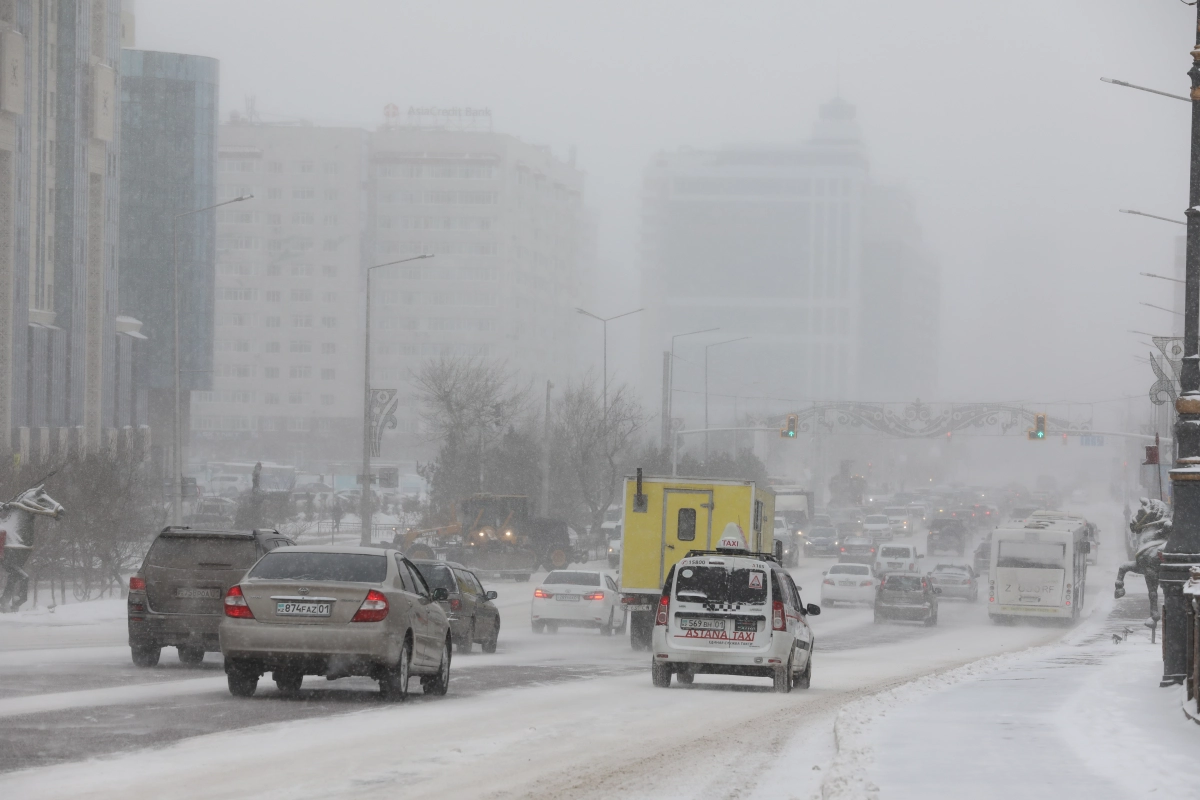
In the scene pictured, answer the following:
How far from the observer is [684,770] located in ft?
37.1

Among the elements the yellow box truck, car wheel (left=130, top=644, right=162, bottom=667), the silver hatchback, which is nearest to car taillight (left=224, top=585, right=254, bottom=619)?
the silver hatchback

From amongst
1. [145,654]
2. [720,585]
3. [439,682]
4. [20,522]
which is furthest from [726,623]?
[20,522]

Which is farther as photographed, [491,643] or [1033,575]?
[1033,575]

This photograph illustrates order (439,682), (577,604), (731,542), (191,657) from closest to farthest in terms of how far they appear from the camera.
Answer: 1. (439,682)
2. (191,657)
3. (731,542)
4. (577,604)

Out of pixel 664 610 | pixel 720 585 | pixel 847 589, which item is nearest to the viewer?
pixel 720 585

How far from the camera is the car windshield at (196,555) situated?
1933 centimetres

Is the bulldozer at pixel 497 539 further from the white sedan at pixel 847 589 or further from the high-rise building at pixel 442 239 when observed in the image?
the high-rise building at pixel 442 239

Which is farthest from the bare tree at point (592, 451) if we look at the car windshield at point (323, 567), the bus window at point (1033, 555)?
the car windshield at point (323, 567)

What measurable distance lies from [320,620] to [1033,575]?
1430 inches

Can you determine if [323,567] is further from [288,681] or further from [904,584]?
[904,584]

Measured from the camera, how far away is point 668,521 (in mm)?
29625

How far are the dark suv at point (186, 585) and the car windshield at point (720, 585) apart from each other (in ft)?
16.6

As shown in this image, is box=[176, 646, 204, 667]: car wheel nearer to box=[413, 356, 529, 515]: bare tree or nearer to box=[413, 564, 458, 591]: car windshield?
box=[413, 564, 458, 591]: car windshield

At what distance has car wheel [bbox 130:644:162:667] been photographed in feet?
64.2
